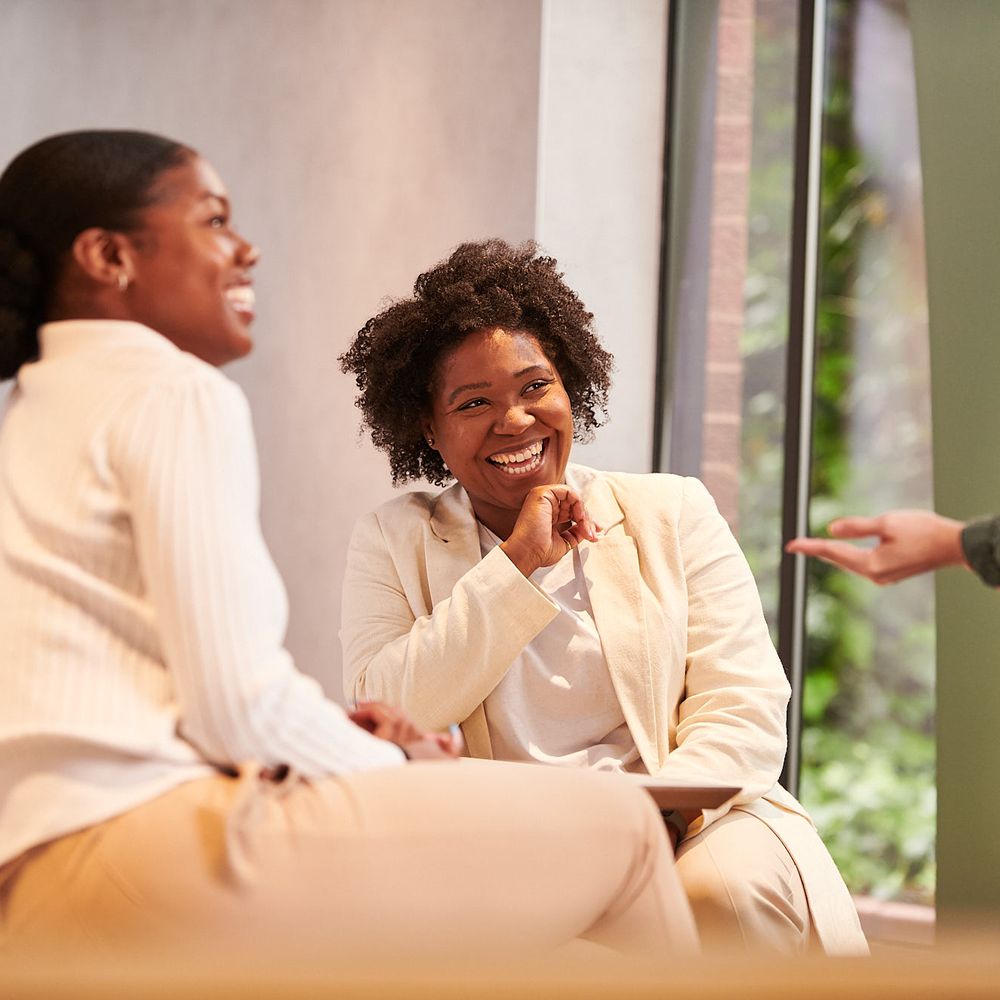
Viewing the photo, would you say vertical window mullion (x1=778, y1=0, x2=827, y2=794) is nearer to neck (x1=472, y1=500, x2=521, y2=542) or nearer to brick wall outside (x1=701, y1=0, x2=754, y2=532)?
brick wall outside (x1=701, y1=0, x2=754, y2=532)

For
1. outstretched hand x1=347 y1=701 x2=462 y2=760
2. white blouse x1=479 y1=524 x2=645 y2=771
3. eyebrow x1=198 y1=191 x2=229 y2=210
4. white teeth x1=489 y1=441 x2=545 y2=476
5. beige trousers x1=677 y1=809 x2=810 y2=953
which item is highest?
eyebrow x1=198 y1=191 x2=229 y2=210

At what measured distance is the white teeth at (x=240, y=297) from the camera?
1484 mm

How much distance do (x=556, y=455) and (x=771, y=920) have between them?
899mm

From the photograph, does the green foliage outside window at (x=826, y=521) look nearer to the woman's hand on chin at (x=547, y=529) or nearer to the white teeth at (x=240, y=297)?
the woman's hand on chin at (x=547, y=529)

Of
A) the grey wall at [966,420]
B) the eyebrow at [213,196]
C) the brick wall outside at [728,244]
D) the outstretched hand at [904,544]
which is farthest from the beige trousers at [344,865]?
the brick wall outside at [728,244]

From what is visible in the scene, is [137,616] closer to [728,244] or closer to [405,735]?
[405,735]

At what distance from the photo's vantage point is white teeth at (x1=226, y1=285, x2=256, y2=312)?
4.87 feet

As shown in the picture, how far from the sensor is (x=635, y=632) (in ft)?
7.53

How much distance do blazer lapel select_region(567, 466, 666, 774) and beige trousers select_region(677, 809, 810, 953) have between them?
0.19m

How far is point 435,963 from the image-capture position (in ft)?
3.02

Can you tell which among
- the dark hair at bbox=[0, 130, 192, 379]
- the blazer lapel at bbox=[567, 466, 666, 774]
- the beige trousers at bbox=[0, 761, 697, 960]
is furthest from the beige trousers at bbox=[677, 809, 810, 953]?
the dark hair at bbox=[0, 130, 192, 379]

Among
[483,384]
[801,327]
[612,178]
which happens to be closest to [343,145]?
[612,178]

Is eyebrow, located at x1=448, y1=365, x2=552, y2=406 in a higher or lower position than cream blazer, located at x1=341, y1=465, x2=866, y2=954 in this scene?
higher

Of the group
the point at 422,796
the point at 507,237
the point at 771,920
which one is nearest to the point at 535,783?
the point at 422,796
